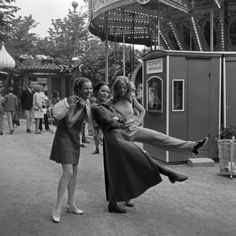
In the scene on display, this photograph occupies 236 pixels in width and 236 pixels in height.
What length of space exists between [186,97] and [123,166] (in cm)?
461

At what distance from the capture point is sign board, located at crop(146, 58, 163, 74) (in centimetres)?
971

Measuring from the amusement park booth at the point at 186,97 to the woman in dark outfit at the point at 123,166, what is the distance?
4090mm

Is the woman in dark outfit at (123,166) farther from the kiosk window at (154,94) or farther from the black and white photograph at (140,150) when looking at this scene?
the kiosk window at (154,94)

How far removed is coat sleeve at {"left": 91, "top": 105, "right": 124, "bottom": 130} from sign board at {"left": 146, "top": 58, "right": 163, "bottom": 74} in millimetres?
4378

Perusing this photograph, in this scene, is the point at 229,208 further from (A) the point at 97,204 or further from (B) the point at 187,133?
(B) the point at 187,133

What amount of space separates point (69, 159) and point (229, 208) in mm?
2306

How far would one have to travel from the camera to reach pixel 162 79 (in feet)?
31.7

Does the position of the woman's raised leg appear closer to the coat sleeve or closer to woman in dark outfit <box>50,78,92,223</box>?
the coat sleeve

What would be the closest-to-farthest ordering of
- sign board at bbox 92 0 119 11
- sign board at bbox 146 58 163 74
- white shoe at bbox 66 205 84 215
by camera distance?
1. white shoe at bbox 66 205 84 215
2. sign board at bbox 146 58 163 74
3. sign board at bbox 92 0 119 11

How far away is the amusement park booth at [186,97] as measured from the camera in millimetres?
9539

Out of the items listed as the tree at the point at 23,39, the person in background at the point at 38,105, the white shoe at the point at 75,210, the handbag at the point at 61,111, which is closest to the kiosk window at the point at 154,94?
the white shoe at the point at 75,210

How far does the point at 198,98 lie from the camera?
9.80 meters

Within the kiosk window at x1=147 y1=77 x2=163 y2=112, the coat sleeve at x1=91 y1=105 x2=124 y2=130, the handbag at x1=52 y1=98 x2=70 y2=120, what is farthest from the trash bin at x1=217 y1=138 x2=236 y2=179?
the handbag at x1=52 y1=98 x2=70 y2=120

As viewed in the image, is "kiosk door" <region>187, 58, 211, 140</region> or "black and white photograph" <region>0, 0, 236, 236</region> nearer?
"black and white photograph" <region>0, 0, 236, 236</region>
